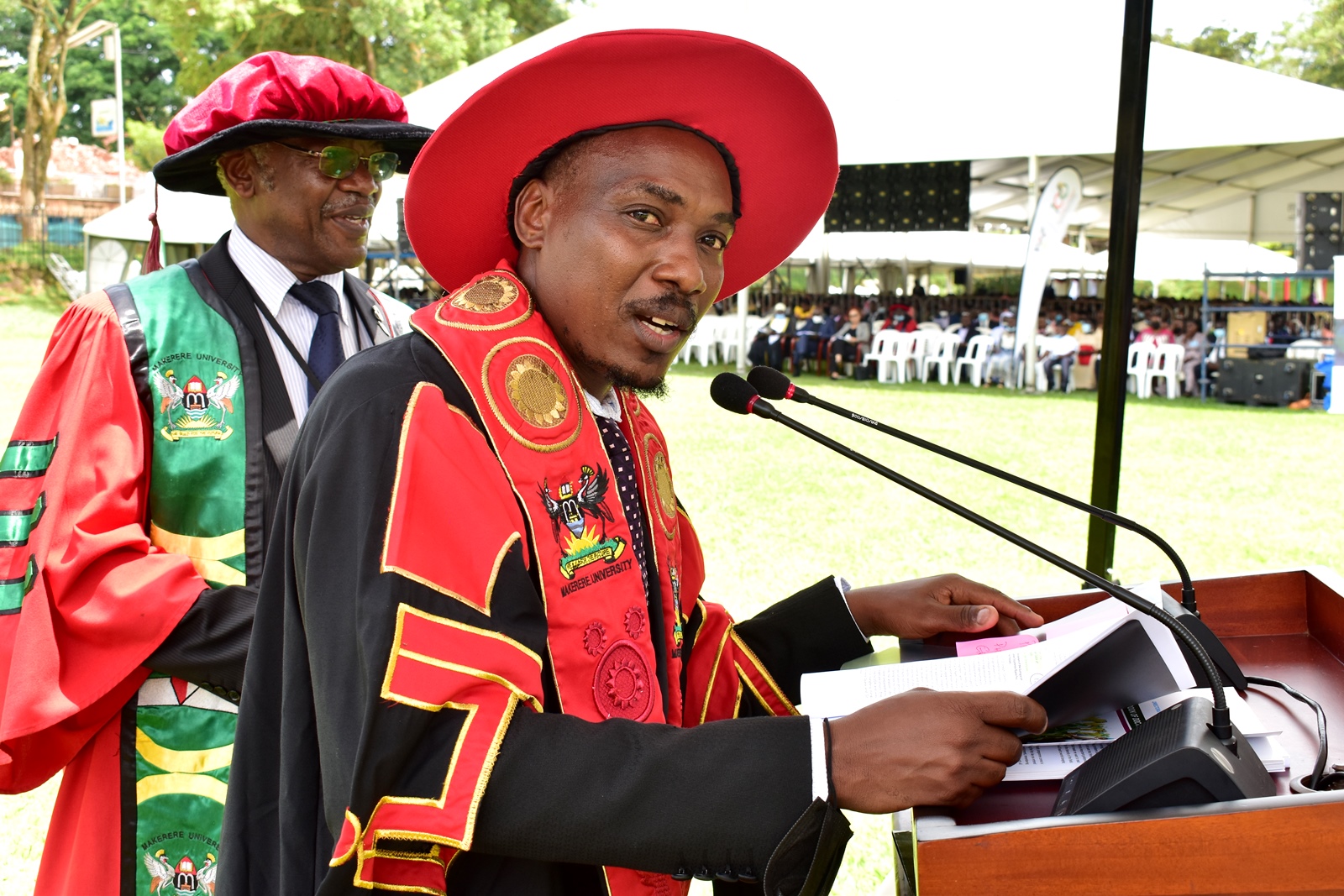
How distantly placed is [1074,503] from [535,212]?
102cm

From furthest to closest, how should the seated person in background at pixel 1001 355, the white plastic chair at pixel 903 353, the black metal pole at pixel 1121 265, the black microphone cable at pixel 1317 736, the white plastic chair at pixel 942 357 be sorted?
the white plastic chair at pixel 903 353
the white plastic chair at pixel 942 357
the seated person in background at pixel 1001 355
the black metal pole at pixel 1121 265
the black microphone cable at pixel 1317 736

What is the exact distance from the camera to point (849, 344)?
1877 centimetres

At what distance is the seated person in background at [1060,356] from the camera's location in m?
16.5

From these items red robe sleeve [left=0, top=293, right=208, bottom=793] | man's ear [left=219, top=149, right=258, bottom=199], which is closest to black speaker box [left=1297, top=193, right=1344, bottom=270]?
man's ear [left=219, top=149, right=258, bottom=199]

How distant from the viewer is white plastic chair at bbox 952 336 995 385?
688 inches

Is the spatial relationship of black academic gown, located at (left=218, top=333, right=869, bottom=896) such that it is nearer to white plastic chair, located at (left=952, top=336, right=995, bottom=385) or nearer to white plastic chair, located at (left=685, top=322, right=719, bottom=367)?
white plastic chair, located at (left=952, top=336, right=995, bottom=385)

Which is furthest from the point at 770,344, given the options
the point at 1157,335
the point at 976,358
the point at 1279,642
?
the point at 1279,642

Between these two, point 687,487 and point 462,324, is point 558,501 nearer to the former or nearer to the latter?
point 462,324

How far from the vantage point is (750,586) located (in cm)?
677

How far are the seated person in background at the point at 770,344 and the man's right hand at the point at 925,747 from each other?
56.3 feet

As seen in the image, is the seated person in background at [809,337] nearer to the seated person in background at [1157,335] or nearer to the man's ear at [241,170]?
the seated person in background at [1157,335]

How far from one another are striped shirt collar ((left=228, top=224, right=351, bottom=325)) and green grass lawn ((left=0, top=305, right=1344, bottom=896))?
7.67ft

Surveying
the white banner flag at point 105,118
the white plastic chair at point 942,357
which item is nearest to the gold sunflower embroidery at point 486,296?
the white plastic chair at point 942,357

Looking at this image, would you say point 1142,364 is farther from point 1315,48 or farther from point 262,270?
point 1315,48
